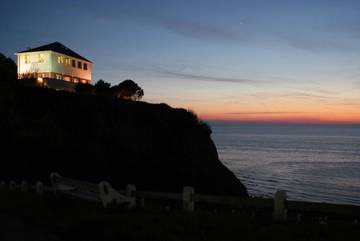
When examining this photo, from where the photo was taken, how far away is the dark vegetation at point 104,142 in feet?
110

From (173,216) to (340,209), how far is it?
384 centimetres

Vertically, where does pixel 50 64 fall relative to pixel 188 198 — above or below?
above

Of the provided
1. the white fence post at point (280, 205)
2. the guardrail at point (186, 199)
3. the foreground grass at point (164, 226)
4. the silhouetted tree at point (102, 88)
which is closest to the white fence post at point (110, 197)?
the guardrail at point (186, 199)

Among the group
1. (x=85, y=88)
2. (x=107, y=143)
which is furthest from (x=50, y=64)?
(x=107, y=143)

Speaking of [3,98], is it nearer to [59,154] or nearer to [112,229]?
[59,154]

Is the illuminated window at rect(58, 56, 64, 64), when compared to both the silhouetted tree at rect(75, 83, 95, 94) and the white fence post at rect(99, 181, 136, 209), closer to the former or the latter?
the silhouetted tree at rect(75, 83, 95, 94)

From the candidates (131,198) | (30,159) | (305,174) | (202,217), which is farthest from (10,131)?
(305,174)

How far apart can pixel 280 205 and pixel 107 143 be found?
3558 cm

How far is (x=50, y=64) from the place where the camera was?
61.5 metres

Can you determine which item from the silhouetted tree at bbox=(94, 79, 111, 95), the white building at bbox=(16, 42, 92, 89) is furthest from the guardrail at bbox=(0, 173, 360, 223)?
the white building at bbox=(16, 42, 92, 89)

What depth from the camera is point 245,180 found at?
63719 millimetres

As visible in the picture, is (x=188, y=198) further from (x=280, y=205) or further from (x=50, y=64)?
(x=50, y=64)

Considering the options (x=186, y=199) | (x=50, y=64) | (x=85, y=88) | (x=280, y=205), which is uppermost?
(x=50, y=64)

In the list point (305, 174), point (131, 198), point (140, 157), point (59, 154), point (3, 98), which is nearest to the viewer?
point (131, 198)
